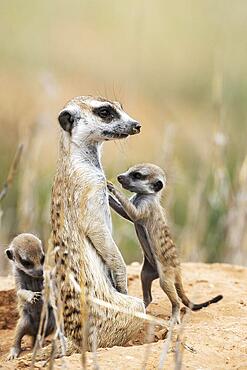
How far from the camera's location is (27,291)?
20.4 ft

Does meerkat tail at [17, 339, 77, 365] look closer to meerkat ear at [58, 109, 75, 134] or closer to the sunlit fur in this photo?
the sunlit fur

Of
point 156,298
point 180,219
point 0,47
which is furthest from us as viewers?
point 0,47

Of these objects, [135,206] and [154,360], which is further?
[135,206]

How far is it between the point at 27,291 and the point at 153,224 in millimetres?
793

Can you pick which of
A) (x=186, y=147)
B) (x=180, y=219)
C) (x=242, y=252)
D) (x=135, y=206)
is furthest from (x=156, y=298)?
(x=186, y=147)

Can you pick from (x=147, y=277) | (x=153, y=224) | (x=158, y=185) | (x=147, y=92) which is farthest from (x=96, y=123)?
(x=147, y=92)

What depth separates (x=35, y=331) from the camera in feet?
20.5

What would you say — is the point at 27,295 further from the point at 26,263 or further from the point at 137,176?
the point at 137,176

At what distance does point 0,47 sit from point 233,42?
13.1ft

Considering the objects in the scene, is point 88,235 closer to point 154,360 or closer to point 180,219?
point 154,360

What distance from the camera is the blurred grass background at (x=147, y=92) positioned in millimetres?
9469

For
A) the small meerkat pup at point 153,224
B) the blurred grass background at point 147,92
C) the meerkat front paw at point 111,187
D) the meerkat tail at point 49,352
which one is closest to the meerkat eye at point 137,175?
the small meerkat pup at point 153,224

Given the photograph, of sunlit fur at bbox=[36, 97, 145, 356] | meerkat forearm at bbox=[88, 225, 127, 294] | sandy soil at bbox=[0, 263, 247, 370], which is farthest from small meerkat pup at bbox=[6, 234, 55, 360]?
meerkat forearm at bbox=[88, 225, 127, 294]

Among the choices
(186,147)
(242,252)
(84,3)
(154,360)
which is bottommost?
(154,360)
